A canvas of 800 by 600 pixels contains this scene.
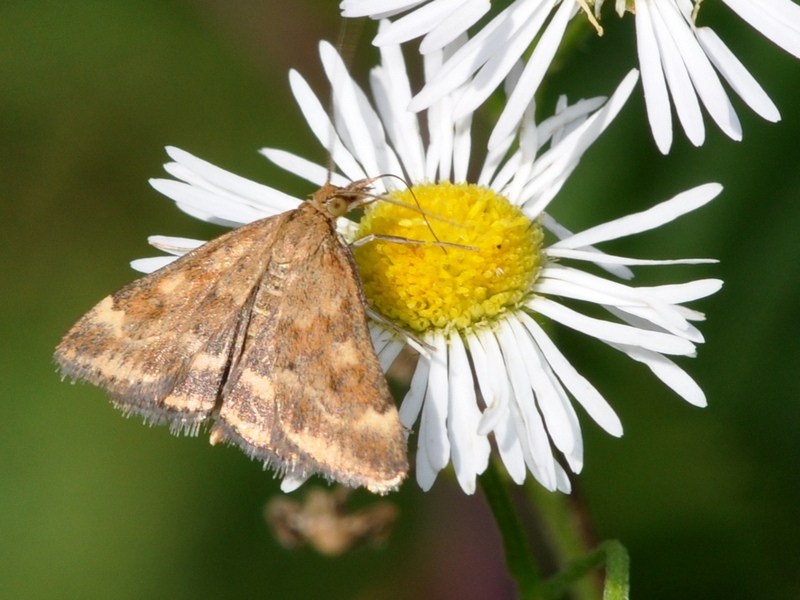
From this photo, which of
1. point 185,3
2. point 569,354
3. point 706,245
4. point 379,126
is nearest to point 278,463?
point 379,126

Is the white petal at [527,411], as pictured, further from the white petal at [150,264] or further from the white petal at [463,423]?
the white petal at [150,264]

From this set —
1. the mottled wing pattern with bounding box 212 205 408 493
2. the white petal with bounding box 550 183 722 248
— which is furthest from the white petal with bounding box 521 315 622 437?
the mottled wing pattern with bounding box 212 205 408 493

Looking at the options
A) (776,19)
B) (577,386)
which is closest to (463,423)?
(577,386)

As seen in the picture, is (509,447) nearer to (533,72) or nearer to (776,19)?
(533,72)

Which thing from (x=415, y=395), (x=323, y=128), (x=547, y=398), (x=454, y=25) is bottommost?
(x=547, y=398)

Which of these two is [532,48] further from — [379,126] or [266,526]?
[266,526]

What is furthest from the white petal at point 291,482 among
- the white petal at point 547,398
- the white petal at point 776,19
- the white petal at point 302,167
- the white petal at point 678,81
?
the white petal at point 776,19
